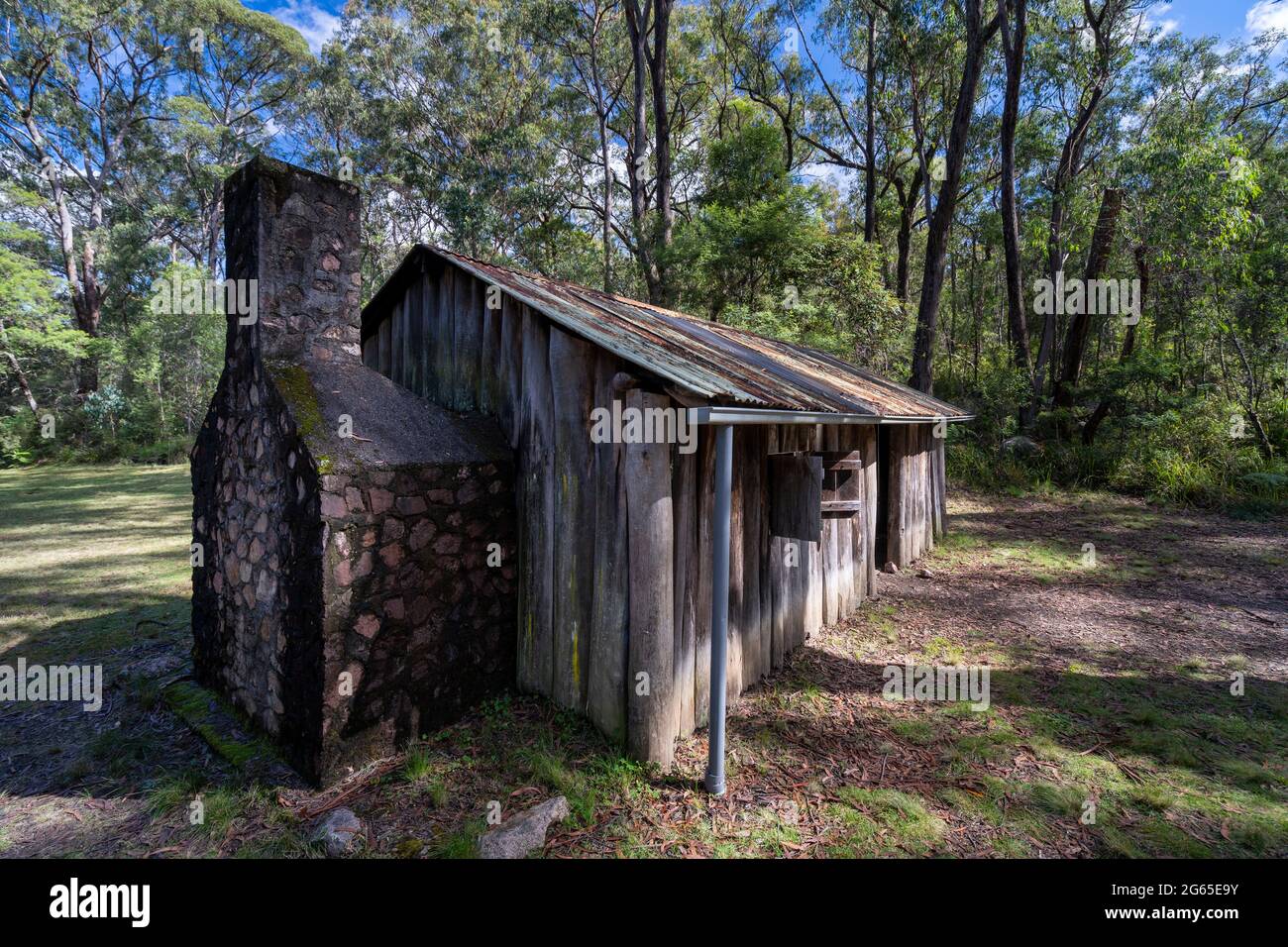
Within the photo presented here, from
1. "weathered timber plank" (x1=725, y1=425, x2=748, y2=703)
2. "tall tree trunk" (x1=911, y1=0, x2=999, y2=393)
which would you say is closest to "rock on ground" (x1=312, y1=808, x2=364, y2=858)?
"weathered timber plank" (x1=725, y1=425, x2=748, y2=703)

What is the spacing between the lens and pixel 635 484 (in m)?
3.74

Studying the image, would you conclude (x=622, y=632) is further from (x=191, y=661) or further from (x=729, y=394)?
(x=191, y=661)

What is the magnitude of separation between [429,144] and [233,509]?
24.0m

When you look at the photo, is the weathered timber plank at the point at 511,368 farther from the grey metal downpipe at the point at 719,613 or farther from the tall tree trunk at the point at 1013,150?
the tall tree trunk at the point at 1013,150

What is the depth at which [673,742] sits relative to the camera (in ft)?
13.0

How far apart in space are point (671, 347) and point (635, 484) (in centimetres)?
146

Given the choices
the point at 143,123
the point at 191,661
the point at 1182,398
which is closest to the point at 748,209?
the point at 1182,398

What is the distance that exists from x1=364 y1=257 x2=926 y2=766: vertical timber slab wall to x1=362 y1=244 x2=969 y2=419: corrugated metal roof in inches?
7.4

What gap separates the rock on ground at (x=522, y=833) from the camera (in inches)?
120

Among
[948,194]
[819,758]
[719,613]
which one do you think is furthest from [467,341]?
[948,194]

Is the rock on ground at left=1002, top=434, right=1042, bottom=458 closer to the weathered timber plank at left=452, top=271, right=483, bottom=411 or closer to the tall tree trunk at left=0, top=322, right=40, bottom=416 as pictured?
the weathered timber plank at left=452, top=271, right=483, bottom=411

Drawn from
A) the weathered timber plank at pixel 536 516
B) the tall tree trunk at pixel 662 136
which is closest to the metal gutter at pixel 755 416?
the weathered timber plank at pixel 536 516

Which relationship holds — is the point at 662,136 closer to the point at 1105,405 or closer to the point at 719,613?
the point at 1105,405

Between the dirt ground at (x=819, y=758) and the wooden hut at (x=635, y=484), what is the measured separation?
0.41 metres
